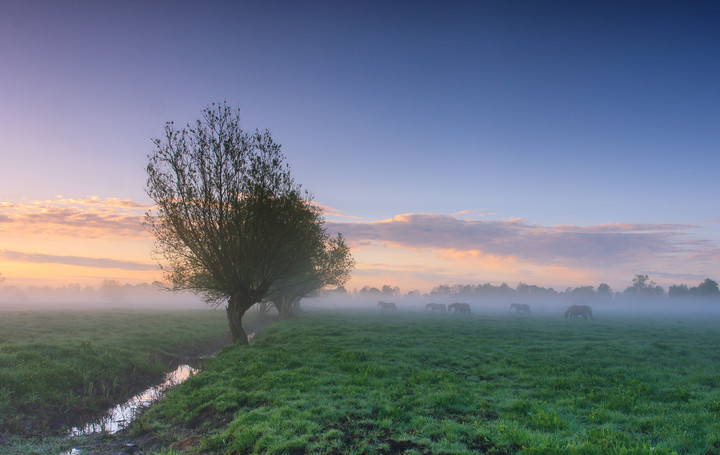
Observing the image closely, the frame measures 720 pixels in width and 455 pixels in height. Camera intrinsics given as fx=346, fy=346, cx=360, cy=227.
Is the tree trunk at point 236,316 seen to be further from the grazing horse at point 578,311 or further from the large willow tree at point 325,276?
the grazing horse at point 578,311

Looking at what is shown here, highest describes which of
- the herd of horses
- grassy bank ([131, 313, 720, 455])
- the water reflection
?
grassy bank ([131, 313, 720, 455])

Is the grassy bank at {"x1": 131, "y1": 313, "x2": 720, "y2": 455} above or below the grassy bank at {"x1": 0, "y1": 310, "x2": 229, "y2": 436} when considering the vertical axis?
above

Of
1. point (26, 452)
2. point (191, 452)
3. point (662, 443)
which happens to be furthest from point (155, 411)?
point (662, 443)

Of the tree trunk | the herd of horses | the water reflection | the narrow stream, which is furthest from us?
the herd of horses

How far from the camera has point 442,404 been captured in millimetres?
12422

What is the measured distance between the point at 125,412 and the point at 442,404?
14.4m

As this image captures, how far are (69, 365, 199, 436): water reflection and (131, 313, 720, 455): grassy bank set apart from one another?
145 centimetres

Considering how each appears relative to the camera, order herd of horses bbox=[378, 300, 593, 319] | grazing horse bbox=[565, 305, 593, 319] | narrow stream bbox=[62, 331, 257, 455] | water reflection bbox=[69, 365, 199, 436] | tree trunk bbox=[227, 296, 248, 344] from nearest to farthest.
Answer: narrow stream bbox=[62, 331, 257, 455], water reflection bbox=[69, 365, 199, 436], tree trunk bbox=[227, 296, 248, 344], grazing horse bbox=[565, 305, 593, 319], herd of horses bbox=[378, 300, 593, 319]

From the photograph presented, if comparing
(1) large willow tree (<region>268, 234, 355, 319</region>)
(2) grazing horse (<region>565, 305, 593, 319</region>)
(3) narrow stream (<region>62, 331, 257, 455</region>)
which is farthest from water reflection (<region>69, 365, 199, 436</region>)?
(2) grazing horse (<region>565, 305, 593, 319</region>)

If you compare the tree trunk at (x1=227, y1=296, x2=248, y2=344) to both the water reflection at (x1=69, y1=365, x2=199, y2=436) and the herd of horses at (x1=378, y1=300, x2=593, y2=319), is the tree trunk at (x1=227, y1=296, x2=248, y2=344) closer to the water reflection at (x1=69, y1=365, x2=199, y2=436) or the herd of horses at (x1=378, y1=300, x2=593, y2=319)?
the water reflection at (x1=69, y1=365, x2=199, y2=436)

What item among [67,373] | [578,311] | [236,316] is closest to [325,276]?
[236,316]

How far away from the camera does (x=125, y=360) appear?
77.0 feet

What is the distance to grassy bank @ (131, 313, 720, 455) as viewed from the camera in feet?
29.5

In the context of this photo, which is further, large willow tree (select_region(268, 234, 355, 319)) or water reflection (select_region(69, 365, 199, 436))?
large willow tree (select_region(268, 234, 355, 319))
